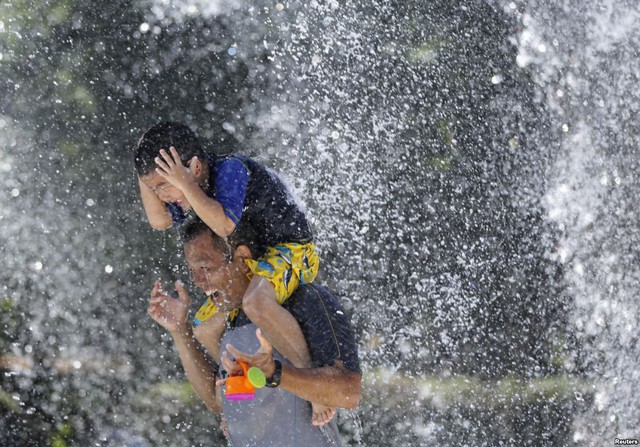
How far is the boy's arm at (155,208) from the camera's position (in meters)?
3.22

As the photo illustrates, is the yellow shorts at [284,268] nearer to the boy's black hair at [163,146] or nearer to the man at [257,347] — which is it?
the man at [257,347]

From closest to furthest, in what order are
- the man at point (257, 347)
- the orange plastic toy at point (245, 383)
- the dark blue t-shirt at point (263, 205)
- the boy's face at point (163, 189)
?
the orange plastic toy at point (245, 383) < the man at point (257, 347) < the boy's face at point (163, 189) < the dark blue t-shirt at point (263, 205)

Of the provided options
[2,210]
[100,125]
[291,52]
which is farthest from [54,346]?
[291,52]

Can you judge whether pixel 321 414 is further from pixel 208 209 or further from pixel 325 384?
pixel 208 209

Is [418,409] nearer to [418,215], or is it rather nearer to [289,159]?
[418,215]

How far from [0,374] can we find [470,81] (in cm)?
251

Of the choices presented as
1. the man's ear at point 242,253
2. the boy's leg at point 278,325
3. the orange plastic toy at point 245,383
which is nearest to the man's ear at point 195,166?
the man's ear at point 242,253

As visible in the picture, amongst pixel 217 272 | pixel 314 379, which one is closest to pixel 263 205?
pixel 217 272

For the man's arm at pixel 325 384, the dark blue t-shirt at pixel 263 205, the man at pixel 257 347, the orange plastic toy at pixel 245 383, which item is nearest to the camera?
the orange plastic toy at pixel 245 383

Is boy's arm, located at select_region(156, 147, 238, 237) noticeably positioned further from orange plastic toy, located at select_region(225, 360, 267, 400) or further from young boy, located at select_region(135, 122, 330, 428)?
orange plastic toy, located at select_region(225, 360, 267, 400)

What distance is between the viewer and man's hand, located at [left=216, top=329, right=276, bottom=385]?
8.49 feet

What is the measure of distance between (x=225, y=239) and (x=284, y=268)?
0.71ft

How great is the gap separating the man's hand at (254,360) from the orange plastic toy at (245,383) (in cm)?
2

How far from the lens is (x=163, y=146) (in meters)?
3.06
